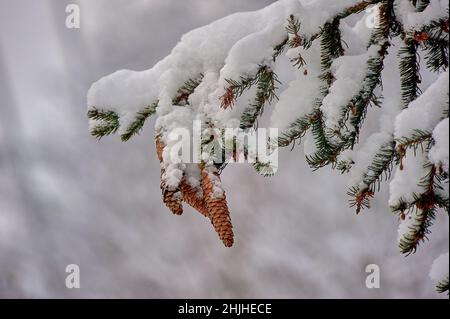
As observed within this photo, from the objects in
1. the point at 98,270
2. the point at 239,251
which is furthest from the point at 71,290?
the point at 239,251

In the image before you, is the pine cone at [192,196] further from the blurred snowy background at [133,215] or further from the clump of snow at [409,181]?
the blurred snowy background at [133,215]

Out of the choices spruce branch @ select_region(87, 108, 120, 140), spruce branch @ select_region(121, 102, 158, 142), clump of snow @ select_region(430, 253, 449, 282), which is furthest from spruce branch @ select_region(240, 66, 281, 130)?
clump of snow @ select_region(430, 253, 449, 282)

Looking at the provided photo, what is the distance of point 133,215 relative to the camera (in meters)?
10.3

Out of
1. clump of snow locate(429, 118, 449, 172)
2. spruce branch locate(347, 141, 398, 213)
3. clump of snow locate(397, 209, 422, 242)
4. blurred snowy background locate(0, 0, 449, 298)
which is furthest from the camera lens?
blurred snowy background locate(0, 0, 449, 298)

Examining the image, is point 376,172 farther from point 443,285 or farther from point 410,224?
point 443,285

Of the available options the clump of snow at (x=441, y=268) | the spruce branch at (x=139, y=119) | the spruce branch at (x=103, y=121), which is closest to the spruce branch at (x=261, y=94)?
the spruce branch at (x=139, y=119)

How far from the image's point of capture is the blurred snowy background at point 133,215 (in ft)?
27.8

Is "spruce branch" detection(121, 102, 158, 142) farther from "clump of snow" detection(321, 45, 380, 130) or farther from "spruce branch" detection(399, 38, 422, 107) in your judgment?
"spruce branch" detection(399, 38, 422, 107)

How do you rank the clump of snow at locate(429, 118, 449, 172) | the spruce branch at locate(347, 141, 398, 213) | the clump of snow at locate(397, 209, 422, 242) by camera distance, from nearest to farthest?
the clump of snow at locate(429, 118, 449, 172)
the clump of snow at locate(397, 209, 422, 242)
the spruce branch at locate(347, 141, 398, 213)

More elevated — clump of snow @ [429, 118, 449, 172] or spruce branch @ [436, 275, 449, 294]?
clump of snow @ [429, 118, 449, 172]

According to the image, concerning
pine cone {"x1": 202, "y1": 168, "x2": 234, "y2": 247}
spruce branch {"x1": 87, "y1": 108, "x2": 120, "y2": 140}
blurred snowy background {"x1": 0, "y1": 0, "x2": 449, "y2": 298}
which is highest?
blurred snowy background {"x1": 0, "y1": 0, "x2": 449, "y2": 298}

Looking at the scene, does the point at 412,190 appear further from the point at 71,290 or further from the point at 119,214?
the point at 71,290

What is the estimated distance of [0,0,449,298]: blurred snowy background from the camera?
8.46 m

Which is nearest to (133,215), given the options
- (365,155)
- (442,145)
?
(365,155)
